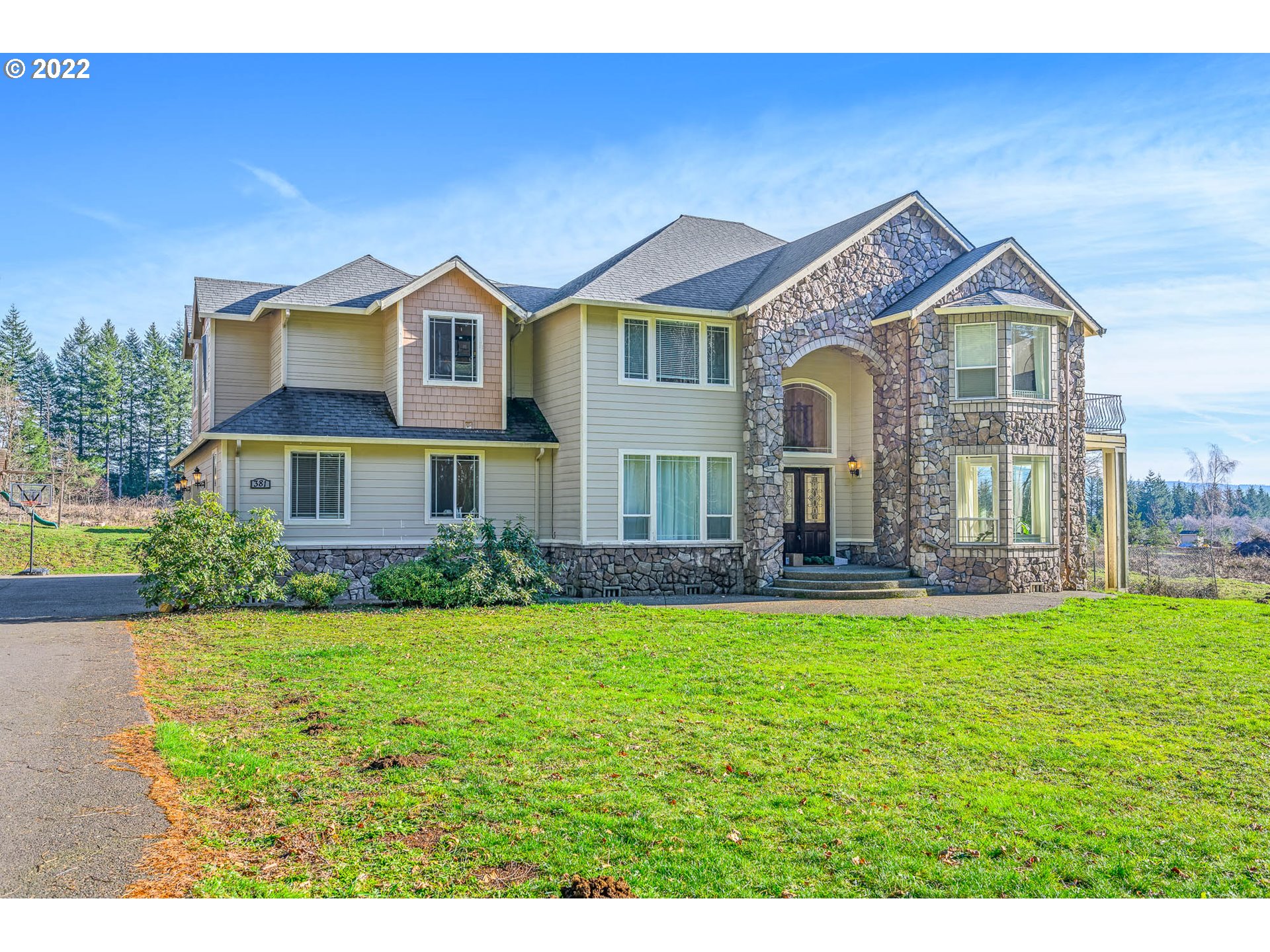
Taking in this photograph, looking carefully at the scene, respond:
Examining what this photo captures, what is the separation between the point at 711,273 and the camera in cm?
2048

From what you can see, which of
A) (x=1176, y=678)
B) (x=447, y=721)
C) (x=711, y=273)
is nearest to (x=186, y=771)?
(x=447, y=721)

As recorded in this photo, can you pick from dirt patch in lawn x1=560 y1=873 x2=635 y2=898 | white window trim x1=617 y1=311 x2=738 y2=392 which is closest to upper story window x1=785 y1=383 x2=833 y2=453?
white window trim x1=617 y1=311 x2=738 y2=392

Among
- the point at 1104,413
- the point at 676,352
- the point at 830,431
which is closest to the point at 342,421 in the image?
the point at 676,352

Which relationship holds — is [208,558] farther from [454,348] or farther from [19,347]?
[19,347]

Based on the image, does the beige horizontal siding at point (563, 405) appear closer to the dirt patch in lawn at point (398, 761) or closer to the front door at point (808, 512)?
the front door at point (808, 512)

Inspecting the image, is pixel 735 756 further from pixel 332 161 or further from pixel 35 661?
pixel 332 161

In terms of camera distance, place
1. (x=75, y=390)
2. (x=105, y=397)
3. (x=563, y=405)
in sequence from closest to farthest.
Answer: (x=563, y=405)
(x=105, y=397)
(x=75, y=390)

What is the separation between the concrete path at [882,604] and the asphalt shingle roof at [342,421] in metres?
4.05

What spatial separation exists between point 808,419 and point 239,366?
12.9m

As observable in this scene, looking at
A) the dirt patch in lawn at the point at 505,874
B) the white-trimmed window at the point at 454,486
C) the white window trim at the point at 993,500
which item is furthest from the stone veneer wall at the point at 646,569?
the dirt patch in lawn at the point at 505,874

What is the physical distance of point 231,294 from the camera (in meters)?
21.0

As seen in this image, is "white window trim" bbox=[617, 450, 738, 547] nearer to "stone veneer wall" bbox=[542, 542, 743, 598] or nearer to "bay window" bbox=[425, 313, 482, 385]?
"stone veneer wall" bbox=[542, 542, 743, 598]

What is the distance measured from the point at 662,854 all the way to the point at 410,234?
20.7 m

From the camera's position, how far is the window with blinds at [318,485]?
18062 mm
